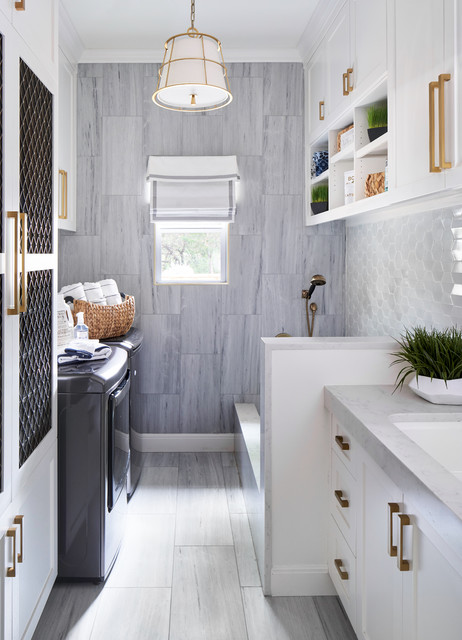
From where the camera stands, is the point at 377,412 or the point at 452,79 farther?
the point at 377,412

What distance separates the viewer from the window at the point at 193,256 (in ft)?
13.7

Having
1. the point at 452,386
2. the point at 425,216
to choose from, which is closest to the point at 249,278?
the point at 425,216

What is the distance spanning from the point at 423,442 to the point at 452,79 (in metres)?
1.08

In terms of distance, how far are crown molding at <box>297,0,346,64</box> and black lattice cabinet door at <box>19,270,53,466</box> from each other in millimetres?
2173

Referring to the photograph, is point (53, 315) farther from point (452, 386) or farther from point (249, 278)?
point (249, 278)

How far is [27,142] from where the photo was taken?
1.83 m

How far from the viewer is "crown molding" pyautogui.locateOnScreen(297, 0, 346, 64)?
317 centimetres

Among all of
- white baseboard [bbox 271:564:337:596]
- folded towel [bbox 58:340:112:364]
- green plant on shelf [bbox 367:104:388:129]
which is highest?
green plant on shelf [bbox 367:104:388:129]

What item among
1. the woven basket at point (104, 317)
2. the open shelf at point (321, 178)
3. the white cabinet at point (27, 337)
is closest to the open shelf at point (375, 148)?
the open shelf at point (321, 178)

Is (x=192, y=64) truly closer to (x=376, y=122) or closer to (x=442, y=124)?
(x=376, y=122)

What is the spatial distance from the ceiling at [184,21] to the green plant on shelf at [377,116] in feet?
3.30

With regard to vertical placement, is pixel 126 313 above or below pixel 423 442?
above

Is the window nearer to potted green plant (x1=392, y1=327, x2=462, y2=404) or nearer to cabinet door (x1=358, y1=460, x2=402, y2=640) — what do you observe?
potted green plant (x1=392, y1=327, x2=462, y2=404)

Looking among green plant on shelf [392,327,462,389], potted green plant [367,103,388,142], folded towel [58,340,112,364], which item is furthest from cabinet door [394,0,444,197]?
folded towel [58,340,112,364]
